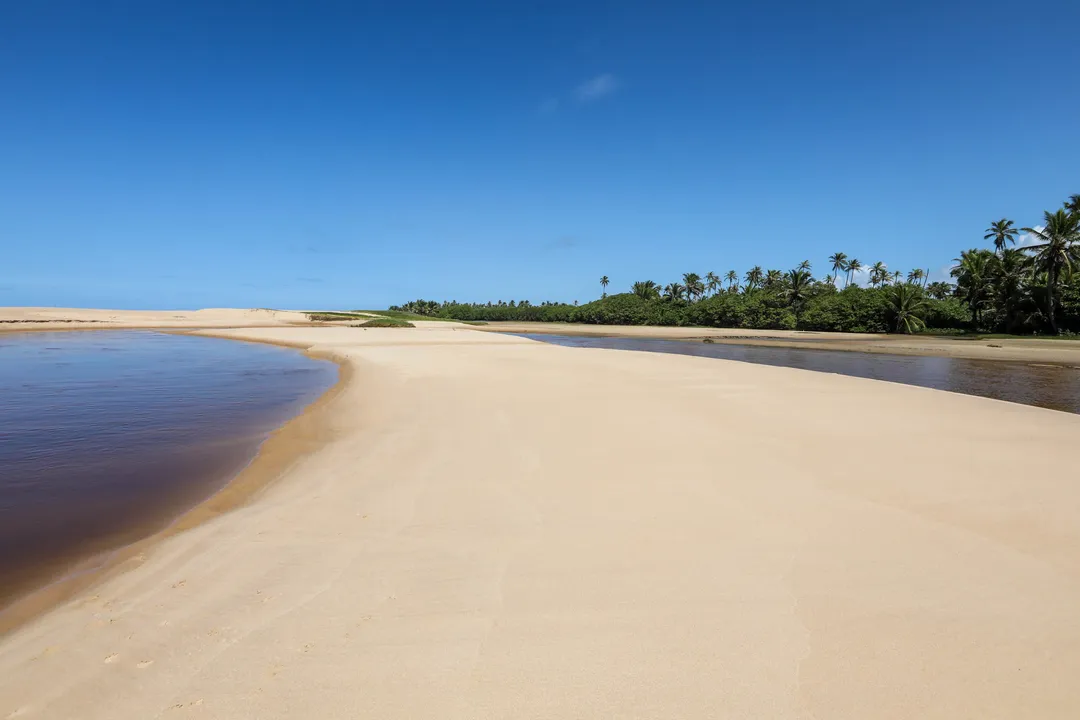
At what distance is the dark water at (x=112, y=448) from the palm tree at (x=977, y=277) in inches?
2827

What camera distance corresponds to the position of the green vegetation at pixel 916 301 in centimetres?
5078

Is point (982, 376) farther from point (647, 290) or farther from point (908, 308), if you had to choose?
point (647, 290)

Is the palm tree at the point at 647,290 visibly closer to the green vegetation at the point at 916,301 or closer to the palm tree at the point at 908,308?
the green vegetation at the point at 916,301

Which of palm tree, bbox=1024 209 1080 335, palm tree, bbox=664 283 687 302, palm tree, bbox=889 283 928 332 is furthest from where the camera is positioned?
palm tree, bbox=664 283 687 302

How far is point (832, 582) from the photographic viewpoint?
4.07 metres

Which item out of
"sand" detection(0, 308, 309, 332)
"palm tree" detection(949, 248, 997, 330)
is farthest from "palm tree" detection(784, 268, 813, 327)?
"sand" detection(0, 308, 309, 332)

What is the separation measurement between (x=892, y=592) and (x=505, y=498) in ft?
12.4

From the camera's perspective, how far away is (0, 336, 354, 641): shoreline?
4117 mm

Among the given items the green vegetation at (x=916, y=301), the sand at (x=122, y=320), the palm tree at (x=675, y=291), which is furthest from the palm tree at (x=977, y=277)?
the sand at (x=122, y=320)

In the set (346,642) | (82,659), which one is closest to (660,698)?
(346,642)

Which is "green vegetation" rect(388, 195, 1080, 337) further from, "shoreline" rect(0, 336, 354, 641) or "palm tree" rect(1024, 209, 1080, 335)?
"shoreline" rect(0, 336, 354, 641)

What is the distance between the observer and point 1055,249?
1944 inches

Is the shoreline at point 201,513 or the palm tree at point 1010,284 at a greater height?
the palm tree at point 1010,284

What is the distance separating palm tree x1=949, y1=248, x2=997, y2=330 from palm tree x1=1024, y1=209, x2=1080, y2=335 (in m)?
6.13
